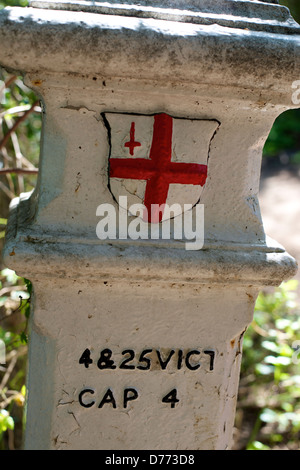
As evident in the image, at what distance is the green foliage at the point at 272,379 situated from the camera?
2.54 m

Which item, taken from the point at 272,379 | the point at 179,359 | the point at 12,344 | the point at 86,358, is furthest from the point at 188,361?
the point at 272,379

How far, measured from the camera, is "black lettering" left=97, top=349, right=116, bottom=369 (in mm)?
1319

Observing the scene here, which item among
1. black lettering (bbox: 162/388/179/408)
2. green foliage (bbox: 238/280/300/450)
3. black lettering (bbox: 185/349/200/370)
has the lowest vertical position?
green foliage (bbox: 238/280/300/450)

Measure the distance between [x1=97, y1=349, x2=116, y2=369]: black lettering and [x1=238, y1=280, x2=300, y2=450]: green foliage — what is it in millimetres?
1271

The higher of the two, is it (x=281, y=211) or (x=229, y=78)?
(x=229, y=78)

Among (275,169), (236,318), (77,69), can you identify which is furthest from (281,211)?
(77,69)

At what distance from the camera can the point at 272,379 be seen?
3.10 meters

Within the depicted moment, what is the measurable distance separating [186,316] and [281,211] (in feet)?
14.8

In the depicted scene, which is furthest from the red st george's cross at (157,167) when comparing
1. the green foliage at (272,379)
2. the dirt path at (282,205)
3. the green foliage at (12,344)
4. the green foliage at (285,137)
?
the green foliage at (285,137)

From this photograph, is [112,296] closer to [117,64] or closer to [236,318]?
[236,318]

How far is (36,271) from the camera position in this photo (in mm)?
1190

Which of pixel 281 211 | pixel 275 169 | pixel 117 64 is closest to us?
pixel 117 64

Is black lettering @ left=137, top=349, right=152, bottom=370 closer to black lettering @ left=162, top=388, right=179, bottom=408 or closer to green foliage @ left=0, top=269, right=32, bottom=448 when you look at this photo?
black lettering @ left=162, top=388, right=179, bottom=408

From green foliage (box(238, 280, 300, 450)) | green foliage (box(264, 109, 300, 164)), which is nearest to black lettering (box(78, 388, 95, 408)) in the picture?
green foliage (box(238, 280, 300, 450))
